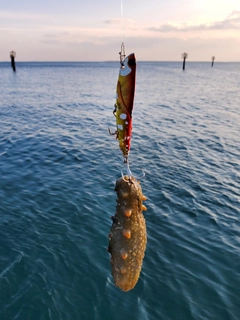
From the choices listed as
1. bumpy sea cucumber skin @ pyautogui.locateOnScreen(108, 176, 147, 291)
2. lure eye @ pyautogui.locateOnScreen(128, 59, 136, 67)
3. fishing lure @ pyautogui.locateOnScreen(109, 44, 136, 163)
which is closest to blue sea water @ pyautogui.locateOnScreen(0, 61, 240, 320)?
bumpy sea cucumber skin @ pyautogui.locateOnScreen(108, 176, 147, 291)

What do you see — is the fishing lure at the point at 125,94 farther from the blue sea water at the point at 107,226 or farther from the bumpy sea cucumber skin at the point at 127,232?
the blue sea water at the point at 107,226

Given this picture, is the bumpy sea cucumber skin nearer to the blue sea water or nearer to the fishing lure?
the fishing lure

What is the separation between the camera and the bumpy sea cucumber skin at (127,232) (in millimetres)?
4344

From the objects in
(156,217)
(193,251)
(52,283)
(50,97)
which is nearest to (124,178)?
(52,283)

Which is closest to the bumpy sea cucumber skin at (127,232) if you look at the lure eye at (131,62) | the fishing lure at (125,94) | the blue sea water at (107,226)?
the fishing lure at (125,94)

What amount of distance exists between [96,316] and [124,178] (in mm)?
4437

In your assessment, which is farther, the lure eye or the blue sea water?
the blue sea water

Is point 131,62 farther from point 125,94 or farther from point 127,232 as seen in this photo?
point 127,232

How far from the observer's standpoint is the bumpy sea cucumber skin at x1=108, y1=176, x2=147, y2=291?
171 inches

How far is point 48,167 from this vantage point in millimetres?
15711

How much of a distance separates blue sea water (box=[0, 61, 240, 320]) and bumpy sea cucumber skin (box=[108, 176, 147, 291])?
3.17 meters

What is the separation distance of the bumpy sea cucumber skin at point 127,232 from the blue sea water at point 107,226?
317cm

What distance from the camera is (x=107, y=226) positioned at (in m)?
10.5

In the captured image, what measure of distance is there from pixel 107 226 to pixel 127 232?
20.8 feet
